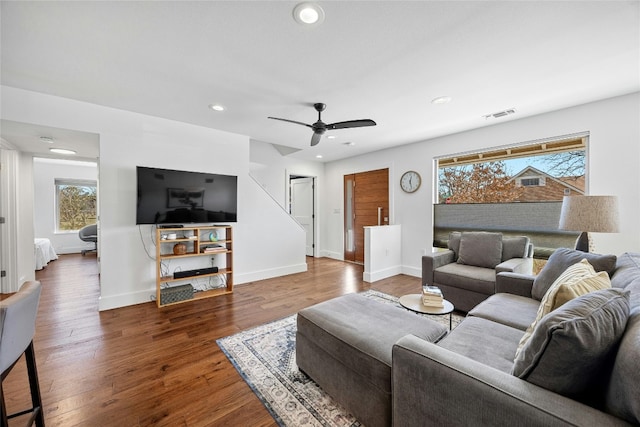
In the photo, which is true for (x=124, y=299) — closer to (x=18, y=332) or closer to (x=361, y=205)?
(x=18, y=332)

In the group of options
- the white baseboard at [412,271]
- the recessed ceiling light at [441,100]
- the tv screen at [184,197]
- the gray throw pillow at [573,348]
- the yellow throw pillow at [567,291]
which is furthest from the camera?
the white baseboard at [412,271]

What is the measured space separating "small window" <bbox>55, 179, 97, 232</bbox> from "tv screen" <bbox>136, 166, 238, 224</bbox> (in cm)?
581

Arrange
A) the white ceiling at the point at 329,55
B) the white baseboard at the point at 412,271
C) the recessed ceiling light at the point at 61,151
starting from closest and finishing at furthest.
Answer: the white ceiling at the point at 329,55 < the recessed ceiling light at the point at 61,151 < the white baseboard at the point at 412,271

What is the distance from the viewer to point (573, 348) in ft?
2.64

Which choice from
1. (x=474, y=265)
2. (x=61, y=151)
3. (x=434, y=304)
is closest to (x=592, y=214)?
(x=474, y=265)

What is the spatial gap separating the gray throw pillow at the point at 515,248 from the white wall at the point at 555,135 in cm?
73

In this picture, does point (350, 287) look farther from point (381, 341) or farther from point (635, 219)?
point (635, 219)

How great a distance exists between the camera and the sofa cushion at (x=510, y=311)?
168 cm

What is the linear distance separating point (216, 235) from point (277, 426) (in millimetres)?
2885

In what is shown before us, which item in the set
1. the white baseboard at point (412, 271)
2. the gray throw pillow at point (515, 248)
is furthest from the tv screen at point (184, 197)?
the gray throw pillow at point (515, 248)

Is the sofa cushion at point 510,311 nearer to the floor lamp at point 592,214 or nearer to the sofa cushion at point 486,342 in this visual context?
the sofa cushion at point 486,342

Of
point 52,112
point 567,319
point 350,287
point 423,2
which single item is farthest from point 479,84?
point 52,112

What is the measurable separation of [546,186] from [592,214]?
1.29 metres

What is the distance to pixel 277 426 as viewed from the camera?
4.68 ft
